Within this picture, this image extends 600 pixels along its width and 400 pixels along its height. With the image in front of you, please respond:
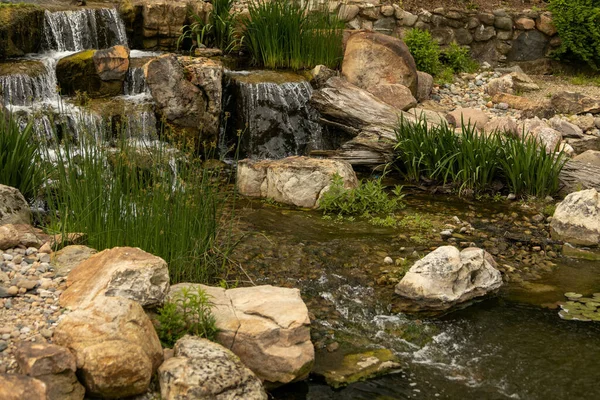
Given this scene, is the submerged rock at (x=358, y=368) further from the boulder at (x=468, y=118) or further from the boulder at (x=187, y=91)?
the boulder at (x=468, y=118)

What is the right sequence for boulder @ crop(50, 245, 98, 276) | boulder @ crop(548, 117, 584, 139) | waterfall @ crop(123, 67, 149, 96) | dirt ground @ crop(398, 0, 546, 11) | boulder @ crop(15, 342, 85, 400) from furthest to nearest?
dirt ground @ crop(398, 0, 546, 11), boulder @ crop(548, 117, 584, 139), waterfall @ crop(123, 67, 149, 96), boulder @ crop(50, 245, 98, 276), boulder @ crop(15, 342, 85, 400)

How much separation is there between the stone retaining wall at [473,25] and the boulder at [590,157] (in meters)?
4.97

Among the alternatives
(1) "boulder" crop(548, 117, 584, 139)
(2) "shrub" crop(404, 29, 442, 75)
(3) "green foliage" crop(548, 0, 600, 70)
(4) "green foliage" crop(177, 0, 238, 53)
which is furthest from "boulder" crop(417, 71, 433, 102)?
(3) "green foliage" crop(548, 0, 600, 70)

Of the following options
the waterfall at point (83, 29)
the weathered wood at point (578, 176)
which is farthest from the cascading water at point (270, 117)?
the weathered wood at point (578, 176)

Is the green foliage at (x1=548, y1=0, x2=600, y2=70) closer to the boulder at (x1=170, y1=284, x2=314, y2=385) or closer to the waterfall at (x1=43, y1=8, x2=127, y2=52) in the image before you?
the waterfall at (x1=43, y1=8, x2=127, y2=52)

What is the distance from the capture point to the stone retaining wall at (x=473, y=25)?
13719 mm

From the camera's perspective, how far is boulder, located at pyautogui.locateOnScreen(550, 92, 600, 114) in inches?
464

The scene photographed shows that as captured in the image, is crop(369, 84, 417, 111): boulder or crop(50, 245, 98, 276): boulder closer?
crop(50, 245, 98, 276): boulder

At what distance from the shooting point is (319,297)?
6.00 meters

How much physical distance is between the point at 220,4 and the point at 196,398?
30.2ft

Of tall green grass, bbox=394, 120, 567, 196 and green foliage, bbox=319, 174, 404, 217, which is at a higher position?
tall green grass, bbox=394, 120, 567, 196

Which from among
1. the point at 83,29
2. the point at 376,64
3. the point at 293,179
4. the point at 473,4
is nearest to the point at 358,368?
the point at 293,179

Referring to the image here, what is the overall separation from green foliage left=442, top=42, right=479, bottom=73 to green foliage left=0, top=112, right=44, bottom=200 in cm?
903

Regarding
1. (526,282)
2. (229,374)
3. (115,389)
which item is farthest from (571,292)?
(115,389)
